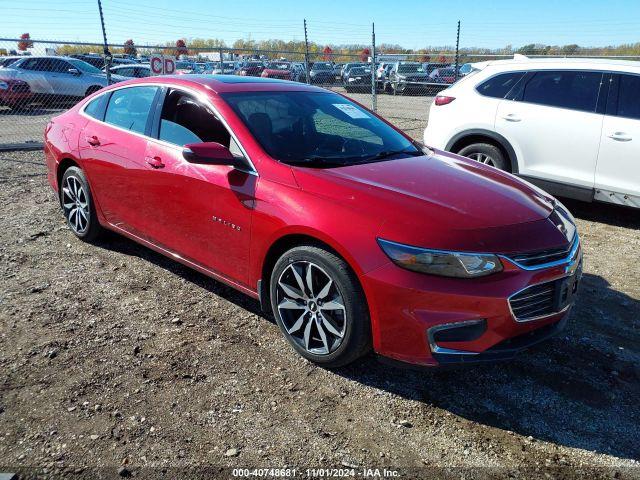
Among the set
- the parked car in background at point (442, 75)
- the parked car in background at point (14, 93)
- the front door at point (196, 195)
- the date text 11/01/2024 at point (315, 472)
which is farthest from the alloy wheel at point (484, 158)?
the parked car in background at point (442, 75)

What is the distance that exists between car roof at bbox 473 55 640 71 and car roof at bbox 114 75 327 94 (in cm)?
319

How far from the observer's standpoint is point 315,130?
3.83 metres

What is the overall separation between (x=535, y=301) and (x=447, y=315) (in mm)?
527

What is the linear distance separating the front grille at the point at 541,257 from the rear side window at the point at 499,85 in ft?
13.0

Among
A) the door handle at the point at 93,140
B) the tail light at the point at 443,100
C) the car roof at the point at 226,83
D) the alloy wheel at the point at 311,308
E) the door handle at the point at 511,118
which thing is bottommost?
the alloy wheel at the point at 311,308

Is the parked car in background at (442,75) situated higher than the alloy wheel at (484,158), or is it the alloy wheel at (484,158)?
the parked car in background at (442,75)

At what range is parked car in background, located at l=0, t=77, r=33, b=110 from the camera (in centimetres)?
1558

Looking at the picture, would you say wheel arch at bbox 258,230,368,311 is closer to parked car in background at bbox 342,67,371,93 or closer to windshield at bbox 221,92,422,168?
windshield at bbox 221,92,422,168

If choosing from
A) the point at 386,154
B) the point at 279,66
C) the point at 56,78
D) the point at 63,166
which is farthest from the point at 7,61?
the point at 386,154

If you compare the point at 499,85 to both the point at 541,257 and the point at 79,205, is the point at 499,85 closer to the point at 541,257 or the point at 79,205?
the point at 541,257

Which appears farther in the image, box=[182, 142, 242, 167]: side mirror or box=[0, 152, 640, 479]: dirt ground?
box=[182, 142, 242, 167]: side mirror

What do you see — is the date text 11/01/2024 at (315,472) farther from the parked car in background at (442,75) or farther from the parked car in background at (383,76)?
the parked car in background at (442,75)

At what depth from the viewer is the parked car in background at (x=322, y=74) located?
75.6ft

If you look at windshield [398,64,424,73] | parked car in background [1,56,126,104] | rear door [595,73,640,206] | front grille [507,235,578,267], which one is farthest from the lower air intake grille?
windshield [398,64,424,73]
